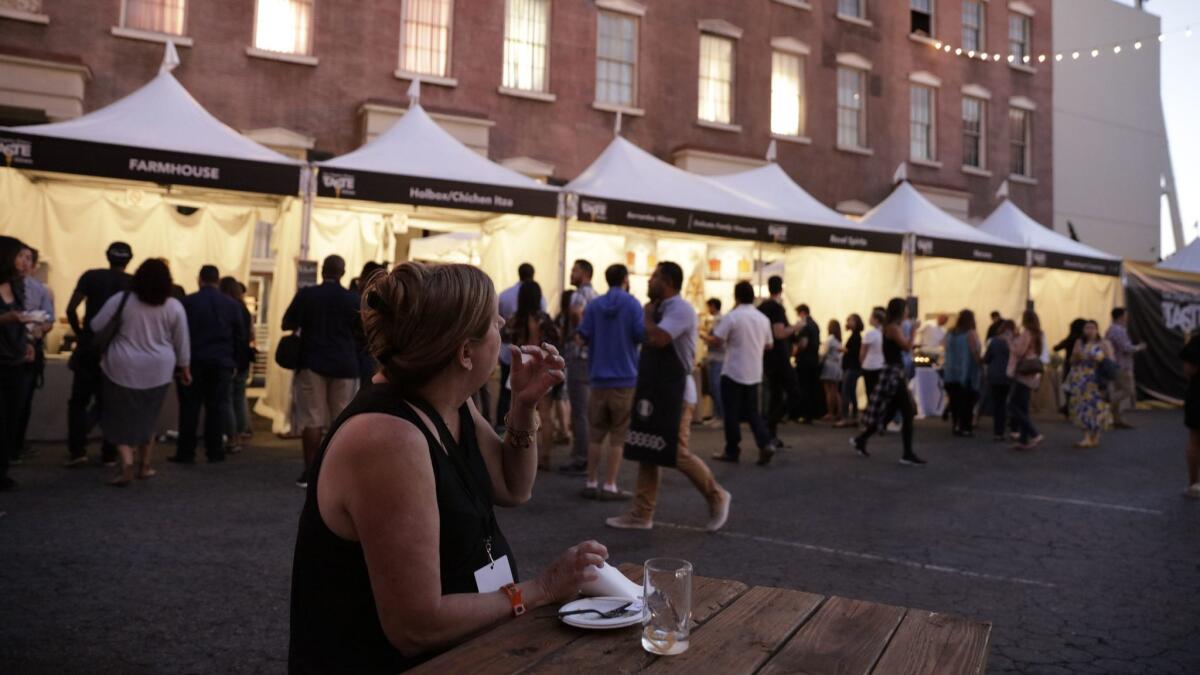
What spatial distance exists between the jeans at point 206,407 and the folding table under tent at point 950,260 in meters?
10.4

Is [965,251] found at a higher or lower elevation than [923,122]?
lower

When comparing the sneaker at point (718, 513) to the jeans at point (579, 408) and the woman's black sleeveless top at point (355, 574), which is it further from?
the woman's black sleeveless top at point (355, 574)

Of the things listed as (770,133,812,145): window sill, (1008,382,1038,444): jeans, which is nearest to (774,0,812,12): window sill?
(770,133,812,145): window sill

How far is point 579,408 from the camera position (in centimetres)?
902

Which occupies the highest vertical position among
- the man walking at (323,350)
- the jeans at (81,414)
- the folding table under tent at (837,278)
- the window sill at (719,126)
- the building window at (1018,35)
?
the building window at (1018,35)

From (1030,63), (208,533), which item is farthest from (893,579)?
(1030,63)

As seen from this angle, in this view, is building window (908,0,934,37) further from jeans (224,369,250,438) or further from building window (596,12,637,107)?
jeans (224,369,250,438)

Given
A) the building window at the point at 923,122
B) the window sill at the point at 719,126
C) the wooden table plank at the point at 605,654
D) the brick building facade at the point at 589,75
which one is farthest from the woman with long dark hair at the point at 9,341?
the building window at the point at 923,122

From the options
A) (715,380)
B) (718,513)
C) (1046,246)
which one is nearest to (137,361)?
(718,513)

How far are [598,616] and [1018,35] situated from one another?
26.3m

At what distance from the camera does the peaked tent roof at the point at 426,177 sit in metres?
10.1

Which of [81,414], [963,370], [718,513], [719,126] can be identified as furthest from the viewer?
[719,126]

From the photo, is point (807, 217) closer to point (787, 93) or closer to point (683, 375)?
point (787, 93)

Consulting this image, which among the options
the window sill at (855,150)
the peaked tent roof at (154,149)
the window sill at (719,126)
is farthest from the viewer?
the window sill at (855,150)
